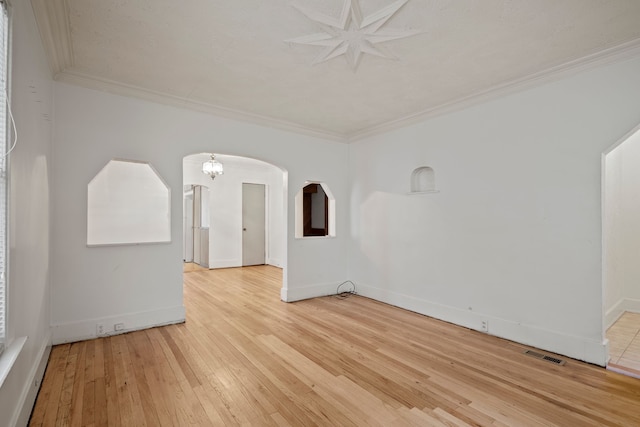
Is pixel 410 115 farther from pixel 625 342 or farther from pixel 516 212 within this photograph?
pixel 625 342

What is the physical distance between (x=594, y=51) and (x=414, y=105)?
1813 mm

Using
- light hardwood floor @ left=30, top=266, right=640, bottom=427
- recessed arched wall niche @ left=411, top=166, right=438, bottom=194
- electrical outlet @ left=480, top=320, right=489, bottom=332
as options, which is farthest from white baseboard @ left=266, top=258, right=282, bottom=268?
electrical outlet @ left=480, top=320, right=489, bottom=332

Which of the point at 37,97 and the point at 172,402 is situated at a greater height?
the point at 37,97

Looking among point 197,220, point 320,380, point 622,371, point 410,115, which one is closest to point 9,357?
point 320,380

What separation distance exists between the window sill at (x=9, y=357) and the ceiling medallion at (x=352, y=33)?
2.75 meters

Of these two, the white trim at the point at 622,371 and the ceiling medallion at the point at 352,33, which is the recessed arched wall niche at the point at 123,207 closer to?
the ceiling medallion at the point at 352,33

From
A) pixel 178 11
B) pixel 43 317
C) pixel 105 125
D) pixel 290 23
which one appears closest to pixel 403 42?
pixel 290 23

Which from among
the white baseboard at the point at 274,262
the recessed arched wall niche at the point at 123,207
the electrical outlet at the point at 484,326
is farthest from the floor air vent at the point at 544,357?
the white baseboard at the point at 274,262

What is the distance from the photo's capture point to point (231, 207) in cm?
846

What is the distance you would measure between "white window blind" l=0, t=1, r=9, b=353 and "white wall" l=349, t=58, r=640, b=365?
4165 millimetres

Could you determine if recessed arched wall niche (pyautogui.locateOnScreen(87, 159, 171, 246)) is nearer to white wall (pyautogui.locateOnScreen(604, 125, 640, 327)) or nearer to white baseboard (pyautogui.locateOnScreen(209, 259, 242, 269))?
white baseboard (pyautogui.locateOnScreen(209, 259, 242, 269))

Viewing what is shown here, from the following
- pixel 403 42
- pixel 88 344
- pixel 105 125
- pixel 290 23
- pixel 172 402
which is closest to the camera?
pixel 172 402

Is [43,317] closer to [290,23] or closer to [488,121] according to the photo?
[290,23]

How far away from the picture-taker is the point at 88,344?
3.26 meters
